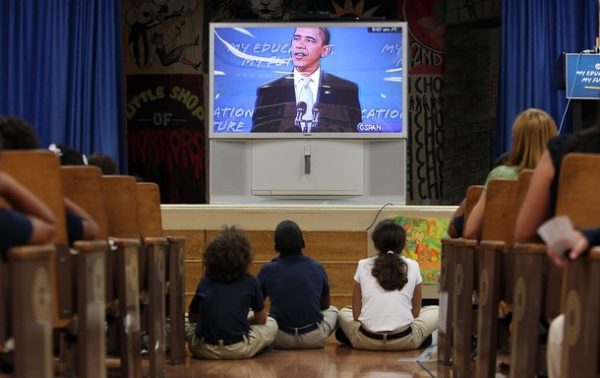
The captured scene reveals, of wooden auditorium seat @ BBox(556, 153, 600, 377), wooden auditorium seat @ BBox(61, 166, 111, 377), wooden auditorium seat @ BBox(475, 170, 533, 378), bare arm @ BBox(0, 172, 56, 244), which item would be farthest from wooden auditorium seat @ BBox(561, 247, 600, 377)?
wooden auditorium seat @ BBox(61, 166, 111, 377)

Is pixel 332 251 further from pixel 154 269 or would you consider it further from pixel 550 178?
pixel 550 178

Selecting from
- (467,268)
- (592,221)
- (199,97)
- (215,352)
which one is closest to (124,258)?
(467,268)

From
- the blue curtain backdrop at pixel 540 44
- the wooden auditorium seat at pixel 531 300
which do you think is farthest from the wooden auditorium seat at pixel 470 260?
the blue curtain backdrop at pixel 540 44

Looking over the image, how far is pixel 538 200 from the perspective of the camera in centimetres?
263

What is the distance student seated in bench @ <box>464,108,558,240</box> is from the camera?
3842 mm

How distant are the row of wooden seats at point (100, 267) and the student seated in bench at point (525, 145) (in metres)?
1.20

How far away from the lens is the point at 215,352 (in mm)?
5230

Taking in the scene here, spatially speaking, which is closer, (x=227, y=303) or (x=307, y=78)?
(x=227, y=303)

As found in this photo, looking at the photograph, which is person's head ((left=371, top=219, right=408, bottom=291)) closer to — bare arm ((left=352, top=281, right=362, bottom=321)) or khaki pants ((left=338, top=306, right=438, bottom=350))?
bare arm ((left=352, top=281, right=362, bottom=321))

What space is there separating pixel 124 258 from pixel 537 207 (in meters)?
1.41

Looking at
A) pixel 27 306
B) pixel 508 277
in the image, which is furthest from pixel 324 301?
pixel 27 306

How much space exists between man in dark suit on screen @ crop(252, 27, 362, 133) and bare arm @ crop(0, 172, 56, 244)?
231 inches

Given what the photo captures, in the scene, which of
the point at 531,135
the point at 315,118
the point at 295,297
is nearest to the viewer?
the point at 531,135

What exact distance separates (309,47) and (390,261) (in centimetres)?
315
